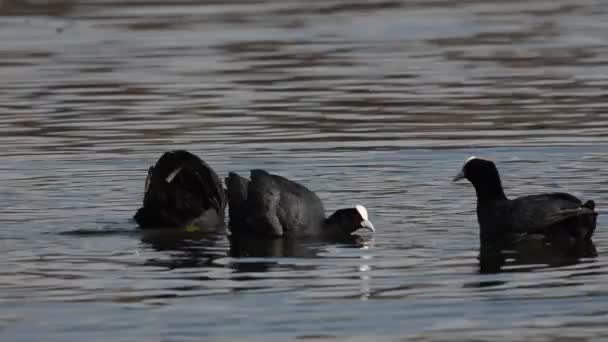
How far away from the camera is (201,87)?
74.0 feet

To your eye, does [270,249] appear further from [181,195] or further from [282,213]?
[181,195]

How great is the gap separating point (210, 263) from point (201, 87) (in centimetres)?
1083

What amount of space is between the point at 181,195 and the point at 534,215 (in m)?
2.95

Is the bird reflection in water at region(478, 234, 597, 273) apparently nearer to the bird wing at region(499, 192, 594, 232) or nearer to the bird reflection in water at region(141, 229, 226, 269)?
the bird wing at region(499, 192, 594, 232)

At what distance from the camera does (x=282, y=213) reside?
13086 mm

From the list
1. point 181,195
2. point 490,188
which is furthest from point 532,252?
point 181,195

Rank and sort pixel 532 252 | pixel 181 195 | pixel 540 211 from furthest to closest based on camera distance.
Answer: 1. pixel 181 195
2. pixel 540 211
3. pixel 532 252

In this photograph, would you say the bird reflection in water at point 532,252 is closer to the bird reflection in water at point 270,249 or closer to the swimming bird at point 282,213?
the bird reflection in water at point 270,249

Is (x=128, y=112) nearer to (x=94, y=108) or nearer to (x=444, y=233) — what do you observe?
(x=94, y=108)

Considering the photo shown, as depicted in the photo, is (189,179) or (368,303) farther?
(189,179)

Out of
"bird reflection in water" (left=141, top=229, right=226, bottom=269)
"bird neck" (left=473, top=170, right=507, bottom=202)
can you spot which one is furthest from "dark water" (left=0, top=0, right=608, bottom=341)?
"bird neck" (left=473, top=170, right=507, bottom=202)

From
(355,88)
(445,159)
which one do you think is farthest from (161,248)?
(355,88)

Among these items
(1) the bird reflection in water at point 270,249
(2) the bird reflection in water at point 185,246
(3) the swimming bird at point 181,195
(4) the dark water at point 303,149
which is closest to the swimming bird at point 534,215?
(4) the dark water at point 303,149

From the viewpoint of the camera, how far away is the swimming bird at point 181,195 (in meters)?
13.2
